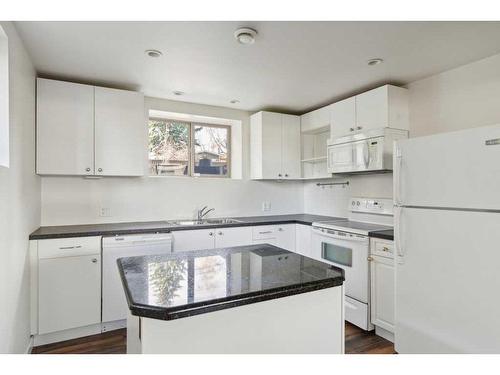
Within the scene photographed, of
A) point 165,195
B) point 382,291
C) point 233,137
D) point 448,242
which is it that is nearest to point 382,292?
point 382,291

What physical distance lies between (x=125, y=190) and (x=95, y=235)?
2.58 feet

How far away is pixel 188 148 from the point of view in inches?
150

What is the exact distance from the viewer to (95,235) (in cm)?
265

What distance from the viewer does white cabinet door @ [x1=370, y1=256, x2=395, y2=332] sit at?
8.15ft

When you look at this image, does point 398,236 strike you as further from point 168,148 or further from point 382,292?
point 168,148

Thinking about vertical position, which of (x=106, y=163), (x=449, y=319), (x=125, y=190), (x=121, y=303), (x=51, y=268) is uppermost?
(x=106, y=163)

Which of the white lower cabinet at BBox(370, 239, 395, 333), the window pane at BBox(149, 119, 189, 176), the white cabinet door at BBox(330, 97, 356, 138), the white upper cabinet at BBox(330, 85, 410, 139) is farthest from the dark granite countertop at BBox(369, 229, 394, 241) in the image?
the window pane at BBox(149, 119, 189, 176)

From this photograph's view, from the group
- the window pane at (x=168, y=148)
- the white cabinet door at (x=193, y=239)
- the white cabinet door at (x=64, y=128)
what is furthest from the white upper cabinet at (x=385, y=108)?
the white cabinet door at (x=64, y=128)

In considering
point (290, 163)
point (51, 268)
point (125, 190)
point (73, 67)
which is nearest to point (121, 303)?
point (51, 268)

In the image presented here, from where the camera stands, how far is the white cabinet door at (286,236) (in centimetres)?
358

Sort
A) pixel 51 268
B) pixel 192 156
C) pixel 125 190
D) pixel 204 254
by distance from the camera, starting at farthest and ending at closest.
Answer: pixel 192 156
pixel 125 190
pixel 51 268
pixel 204 254

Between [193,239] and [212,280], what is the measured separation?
1.82 meters
